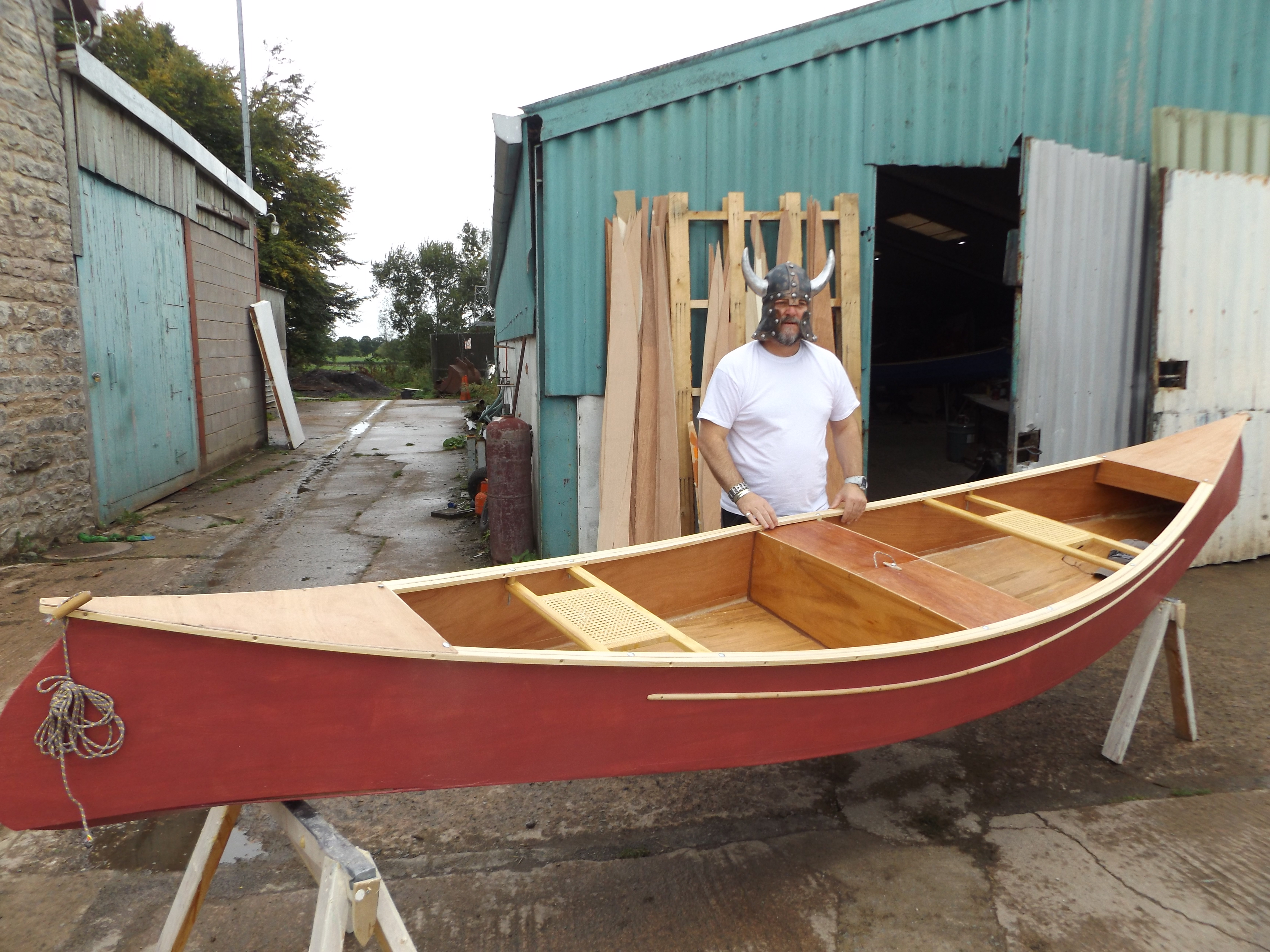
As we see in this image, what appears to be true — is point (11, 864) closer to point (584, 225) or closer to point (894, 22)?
point (584, 225)

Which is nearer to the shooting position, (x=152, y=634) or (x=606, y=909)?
(x=152, y=634)

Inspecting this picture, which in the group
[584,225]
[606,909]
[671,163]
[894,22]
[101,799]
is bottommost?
[606,909]

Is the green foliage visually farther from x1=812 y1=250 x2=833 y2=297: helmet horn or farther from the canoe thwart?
the canoe thwart

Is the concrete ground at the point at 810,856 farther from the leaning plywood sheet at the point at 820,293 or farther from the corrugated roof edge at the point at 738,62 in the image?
the corrugated roof edge at the point at 738,62

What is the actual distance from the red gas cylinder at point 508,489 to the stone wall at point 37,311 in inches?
137

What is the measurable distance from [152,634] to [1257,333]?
284 inches

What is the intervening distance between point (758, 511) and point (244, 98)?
1953 cm

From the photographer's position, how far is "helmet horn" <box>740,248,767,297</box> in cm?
361

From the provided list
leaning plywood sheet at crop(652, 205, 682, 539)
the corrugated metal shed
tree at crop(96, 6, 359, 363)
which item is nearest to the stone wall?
leaning plywood sheet at crop(652, 205, 682, 539)

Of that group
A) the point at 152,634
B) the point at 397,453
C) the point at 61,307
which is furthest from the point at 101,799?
the point at 397,453

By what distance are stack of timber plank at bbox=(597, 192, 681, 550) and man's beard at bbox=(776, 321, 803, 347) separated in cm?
178

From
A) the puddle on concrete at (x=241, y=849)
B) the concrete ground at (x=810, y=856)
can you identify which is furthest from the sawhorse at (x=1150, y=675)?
the puddle on concrete at (x=241, y=849)

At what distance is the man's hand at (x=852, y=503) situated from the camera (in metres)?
3.51

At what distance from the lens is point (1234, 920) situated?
2.55 metres
